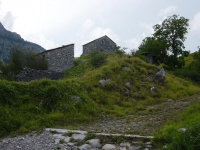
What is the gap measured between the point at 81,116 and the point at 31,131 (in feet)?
7.63

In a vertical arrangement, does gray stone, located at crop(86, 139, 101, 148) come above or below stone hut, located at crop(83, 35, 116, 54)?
below

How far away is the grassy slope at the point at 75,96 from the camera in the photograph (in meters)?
9.55

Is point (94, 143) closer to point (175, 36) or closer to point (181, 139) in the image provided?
point (181, 139)

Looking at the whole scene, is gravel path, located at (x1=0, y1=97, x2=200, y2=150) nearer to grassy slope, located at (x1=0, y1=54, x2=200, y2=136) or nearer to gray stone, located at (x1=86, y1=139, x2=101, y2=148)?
gray stone, located at (x1=86, y1=139, x2=101, y2=148)

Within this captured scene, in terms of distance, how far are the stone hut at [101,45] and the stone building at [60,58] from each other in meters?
6.89

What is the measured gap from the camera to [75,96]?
462 inches

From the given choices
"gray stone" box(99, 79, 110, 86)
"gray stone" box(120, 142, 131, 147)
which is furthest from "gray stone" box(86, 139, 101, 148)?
"gray stone" box(99, 79, 110, 86)

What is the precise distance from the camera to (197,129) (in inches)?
240

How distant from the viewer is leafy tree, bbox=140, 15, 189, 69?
29.7 m

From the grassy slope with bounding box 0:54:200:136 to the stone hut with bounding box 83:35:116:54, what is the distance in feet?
42.7

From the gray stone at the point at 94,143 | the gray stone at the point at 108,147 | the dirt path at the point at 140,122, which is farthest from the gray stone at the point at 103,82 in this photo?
the gray stone at the point at 108,147

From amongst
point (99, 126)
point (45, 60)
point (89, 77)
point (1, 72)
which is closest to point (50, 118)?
point (99, 126)

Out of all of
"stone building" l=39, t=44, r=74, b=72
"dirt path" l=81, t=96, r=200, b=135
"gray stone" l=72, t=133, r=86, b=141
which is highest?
"stone building" l=39, t=44, r=74, b=72

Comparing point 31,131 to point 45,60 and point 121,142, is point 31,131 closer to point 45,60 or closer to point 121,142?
point 121,142
